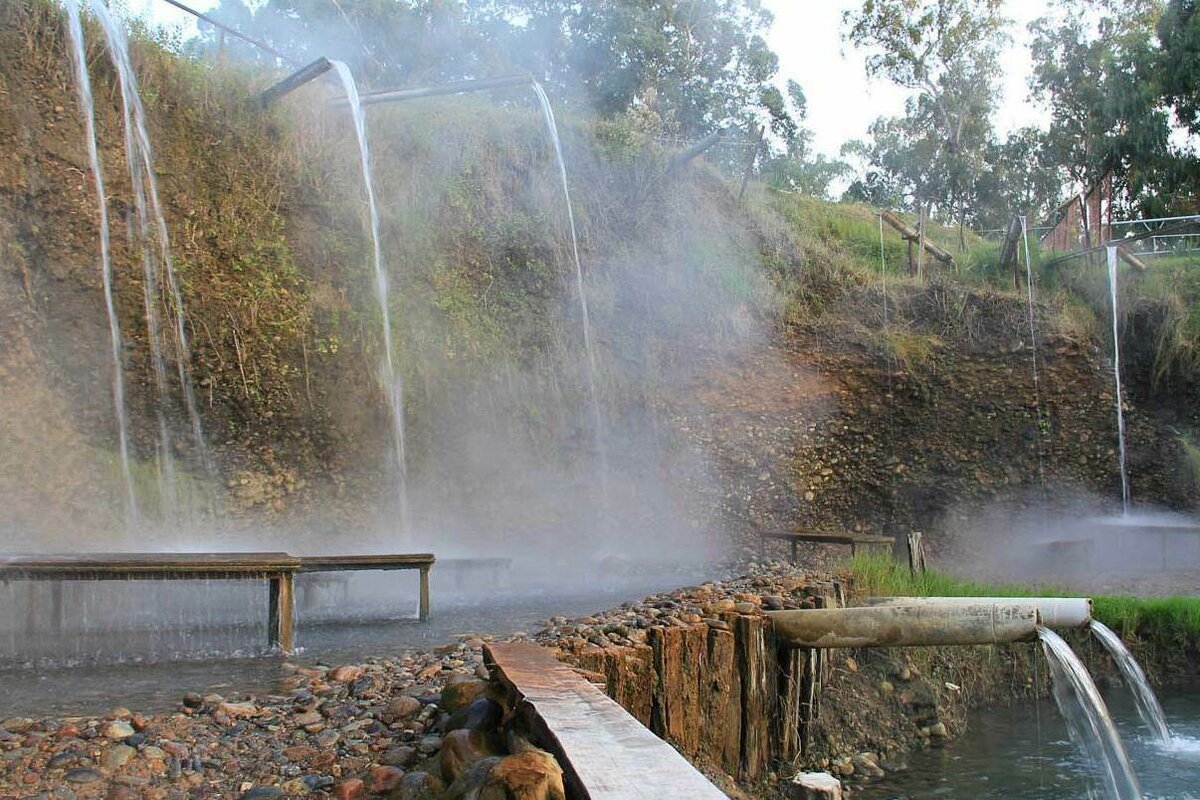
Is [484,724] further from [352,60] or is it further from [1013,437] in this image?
[352,60]

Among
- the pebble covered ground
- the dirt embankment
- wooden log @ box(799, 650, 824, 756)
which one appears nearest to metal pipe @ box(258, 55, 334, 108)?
the dirt embankment

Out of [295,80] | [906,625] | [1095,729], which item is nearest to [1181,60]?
[295,80]

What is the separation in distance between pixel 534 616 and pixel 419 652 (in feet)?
7.26

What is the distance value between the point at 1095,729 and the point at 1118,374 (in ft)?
43.7

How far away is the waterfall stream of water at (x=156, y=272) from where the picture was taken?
13.2 m

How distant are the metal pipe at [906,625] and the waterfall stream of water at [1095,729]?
0.21 meters

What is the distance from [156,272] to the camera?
13594 millimetres

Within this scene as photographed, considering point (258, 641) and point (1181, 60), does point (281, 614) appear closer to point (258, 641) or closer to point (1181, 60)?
point (258, 641)

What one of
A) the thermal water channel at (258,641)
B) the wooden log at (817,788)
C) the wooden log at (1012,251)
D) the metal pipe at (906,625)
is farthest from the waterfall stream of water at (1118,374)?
the wooden log at (817,788)

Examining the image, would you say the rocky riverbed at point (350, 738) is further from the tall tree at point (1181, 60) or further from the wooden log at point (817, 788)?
the tall tree at point (1181, 60)

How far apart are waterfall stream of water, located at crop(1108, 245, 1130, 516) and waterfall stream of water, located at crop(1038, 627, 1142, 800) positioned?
35.3 feet

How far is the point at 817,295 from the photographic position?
19.7 metres

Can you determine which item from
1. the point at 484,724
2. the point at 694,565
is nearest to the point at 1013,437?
the point at 694,565

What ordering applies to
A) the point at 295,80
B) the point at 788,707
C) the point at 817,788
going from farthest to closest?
1. the point at 295,80
2. the point at 788,707
3. the point at 817,788
